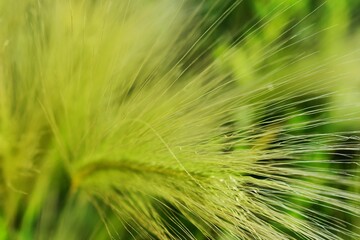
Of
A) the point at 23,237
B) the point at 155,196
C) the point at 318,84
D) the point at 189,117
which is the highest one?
the point at 318,84

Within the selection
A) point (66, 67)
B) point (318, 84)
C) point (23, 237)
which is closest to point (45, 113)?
point (66, 67)

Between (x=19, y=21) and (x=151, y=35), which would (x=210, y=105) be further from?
(x=19, y=21)

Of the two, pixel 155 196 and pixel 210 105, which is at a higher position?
pixel 210 105

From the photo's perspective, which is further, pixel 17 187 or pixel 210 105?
pixel 17 187

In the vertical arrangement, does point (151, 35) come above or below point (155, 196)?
above

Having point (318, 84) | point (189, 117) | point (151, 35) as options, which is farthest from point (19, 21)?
point (318, 84)

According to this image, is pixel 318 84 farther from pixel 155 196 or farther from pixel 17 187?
pixel 17 187
